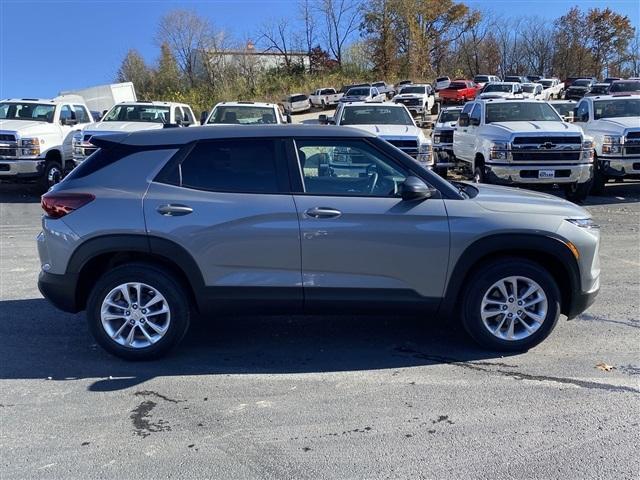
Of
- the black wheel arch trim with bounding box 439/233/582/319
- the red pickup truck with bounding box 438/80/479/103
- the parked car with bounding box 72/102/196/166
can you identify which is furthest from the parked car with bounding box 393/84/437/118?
the black wheel arch trim with bounding box 439/233/582/319

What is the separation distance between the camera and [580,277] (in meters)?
4.53

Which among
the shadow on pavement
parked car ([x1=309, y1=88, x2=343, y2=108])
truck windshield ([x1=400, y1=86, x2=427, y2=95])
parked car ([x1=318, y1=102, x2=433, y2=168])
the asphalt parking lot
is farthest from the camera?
parked car ([x1=309, y1=88, x2=343, y2=108])

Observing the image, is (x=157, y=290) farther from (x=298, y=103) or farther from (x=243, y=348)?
(x=298, y=103)

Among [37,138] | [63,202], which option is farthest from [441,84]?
[63,202]

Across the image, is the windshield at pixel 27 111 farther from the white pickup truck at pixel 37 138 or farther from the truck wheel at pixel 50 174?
the truck wheel at pixel 50 174

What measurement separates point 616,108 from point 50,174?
44.4 feet

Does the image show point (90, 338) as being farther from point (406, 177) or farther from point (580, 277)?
point (580, 277)

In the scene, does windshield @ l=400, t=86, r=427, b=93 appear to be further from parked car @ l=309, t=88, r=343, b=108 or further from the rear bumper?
the rear bumper

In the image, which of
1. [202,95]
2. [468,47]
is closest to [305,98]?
[202,95]

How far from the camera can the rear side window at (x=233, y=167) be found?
4488 millimetres

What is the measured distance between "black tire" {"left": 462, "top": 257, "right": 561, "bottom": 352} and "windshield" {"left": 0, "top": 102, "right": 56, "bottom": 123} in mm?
13423

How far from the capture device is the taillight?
446 centimetres

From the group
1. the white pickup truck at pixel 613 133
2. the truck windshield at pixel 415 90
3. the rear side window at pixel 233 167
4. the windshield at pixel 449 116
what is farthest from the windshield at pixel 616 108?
the truck windshield at pixel 415 90

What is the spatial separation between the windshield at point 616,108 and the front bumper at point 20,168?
13070mm
